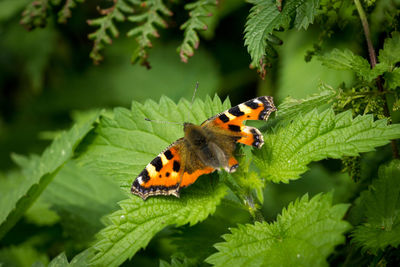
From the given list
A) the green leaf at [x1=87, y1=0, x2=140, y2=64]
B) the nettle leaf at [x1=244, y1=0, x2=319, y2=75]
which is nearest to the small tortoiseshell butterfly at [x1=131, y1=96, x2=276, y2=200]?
the nettle leaf at [x1=244, y1=0, x2=319, y2=75]

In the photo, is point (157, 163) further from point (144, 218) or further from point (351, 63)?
point (351, 63)

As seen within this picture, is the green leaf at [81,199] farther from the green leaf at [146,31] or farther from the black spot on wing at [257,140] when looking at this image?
the black spot on wing at [257,140]

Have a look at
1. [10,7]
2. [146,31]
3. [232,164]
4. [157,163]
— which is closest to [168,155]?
[157,163]

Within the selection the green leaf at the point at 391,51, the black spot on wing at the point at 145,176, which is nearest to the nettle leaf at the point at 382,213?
the green leaf at the point at 391,51

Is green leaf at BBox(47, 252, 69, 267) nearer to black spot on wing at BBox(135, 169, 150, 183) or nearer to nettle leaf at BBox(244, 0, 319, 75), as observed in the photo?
black spot on wing at BBox(135, 169, 150, 183)

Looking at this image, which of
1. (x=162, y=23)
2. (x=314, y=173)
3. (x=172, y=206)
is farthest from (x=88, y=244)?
(x=314, y=173)

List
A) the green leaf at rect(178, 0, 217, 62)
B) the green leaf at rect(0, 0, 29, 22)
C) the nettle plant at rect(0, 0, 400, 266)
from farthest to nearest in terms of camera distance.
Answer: the green leaf at rect(0, 0, 29, 22) < the green leaf at rect(178, 0, 217, 62) < the nettle plant at rect(0, 0, 400, 266)
